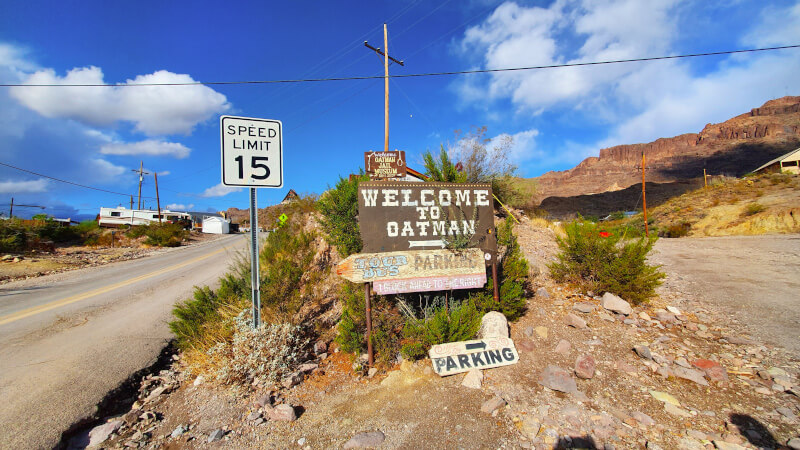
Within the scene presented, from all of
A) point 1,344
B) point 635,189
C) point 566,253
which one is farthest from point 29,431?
point 635,189

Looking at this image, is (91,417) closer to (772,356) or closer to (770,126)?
(772,356)

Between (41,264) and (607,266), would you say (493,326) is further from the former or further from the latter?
(41,264)

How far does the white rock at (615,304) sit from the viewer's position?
209 inches

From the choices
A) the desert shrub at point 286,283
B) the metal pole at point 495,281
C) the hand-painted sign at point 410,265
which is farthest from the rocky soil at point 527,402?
the hand-painted sign at point 410,265

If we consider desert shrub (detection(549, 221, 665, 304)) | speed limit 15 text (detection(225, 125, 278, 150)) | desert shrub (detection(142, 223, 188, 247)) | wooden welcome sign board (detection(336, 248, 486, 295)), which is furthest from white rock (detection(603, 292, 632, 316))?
desert shrub (detection(142, 223, 188, 247))

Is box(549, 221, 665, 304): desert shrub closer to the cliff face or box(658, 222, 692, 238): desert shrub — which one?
box(658, 222, 692, 238): desert shrub

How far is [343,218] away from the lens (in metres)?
5.84

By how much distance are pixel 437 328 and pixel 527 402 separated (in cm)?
130

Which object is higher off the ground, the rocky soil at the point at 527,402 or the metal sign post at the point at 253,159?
the metal sign post at the point at 253,159

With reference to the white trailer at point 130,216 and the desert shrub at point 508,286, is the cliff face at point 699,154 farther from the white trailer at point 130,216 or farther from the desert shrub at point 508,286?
the desert shrub at point 508,286

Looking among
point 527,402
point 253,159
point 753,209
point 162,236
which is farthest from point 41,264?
point 753,209

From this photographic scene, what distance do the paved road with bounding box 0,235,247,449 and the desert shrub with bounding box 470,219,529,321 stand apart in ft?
15.9

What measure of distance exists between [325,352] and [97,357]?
3079 millimetres

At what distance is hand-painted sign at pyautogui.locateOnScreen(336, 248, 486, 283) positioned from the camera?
438 centimetres
